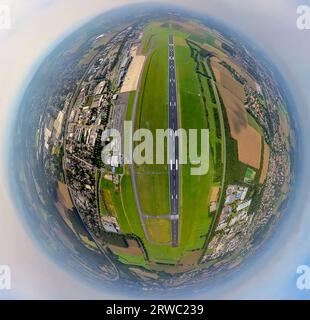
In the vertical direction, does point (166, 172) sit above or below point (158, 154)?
below

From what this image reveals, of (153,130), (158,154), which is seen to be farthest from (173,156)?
(153,130)

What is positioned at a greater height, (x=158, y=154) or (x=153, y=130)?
(x=153, y=130)

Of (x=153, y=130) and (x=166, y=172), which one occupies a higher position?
(x=153, y=130)

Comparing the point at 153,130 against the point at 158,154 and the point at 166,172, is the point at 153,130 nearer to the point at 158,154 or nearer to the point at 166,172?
the point at 158,154

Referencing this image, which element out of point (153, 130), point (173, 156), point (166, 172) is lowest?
point (166, 172)

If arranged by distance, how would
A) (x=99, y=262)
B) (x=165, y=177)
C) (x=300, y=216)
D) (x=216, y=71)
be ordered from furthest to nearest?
1. (x=300, y=216)
2. (x=99, y=262)
3. (x=216, y=71)
4. (x=165, y=177)

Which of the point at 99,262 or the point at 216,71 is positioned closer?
the point at 216,71

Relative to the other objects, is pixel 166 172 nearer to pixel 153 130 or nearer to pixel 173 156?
pixel 173 156

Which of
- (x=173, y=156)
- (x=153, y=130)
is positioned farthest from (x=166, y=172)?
(x=153, y=130)

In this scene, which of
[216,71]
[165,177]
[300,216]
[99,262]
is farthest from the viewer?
[300,216]

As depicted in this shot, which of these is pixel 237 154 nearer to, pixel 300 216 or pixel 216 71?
pixel 216 71
